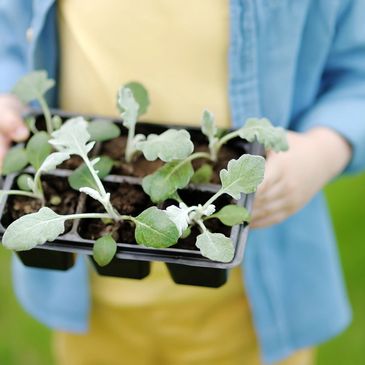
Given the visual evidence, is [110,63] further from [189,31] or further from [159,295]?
[159,295]

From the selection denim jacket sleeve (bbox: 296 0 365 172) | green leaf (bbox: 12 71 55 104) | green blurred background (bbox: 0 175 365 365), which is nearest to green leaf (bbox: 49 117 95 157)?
green leaf (bbox: 12 71 55 104)

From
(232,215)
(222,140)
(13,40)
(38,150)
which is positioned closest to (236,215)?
(232,215)

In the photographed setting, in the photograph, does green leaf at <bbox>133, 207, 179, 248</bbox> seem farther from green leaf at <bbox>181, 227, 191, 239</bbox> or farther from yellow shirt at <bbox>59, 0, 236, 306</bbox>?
yellow shirt at <bbox>59, 0, 236, 306</bbox>

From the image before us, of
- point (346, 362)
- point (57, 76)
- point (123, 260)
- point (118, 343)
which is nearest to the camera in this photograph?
point (123, 260)

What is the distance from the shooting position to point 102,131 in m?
0.82

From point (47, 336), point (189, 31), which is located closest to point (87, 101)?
point (189, 31)

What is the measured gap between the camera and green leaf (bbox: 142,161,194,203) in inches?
28.6

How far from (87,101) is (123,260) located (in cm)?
31

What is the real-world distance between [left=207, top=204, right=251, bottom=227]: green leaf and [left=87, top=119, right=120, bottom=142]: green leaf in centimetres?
16

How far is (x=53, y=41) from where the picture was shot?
3.20ft

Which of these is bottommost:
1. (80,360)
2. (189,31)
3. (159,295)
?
(80,360)

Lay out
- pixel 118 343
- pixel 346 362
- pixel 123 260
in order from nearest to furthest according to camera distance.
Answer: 1. pixel 123 260
2. pixel 118 343
3. pixel 346 362

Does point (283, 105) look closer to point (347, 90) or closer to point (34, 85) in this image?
point (347, 90)

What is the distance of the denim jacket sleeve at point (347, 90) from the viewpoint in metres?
0.95
